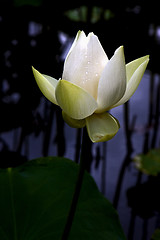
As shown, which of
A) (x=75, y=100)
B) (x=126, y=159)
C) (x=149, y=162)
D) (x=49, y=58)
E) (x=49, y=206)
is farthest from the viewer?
(x=49, y=58)

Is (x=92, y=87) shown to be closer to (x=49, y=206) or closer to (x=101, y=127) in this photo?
(x=101, y=127)

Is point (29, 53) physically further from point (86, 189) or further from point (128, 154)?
point (86, 189)

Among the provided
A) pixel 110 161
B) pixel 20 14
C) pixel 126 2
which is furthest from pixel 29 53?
pixel 110 161

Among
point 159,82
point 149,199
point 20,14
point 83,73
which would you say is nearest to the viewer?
point 83,73

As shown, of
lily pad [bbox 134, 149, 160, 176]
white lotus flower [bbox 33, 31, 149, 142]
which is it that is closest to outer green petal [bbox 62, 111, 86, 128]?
white lotus flower [bbox 33, 31, 149, 142]

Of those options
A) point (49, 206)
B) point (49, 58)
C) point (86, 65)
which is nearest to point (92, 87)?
point (86, 65)

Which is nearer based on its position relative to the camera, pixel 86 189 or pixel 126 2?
pixel 86 189
